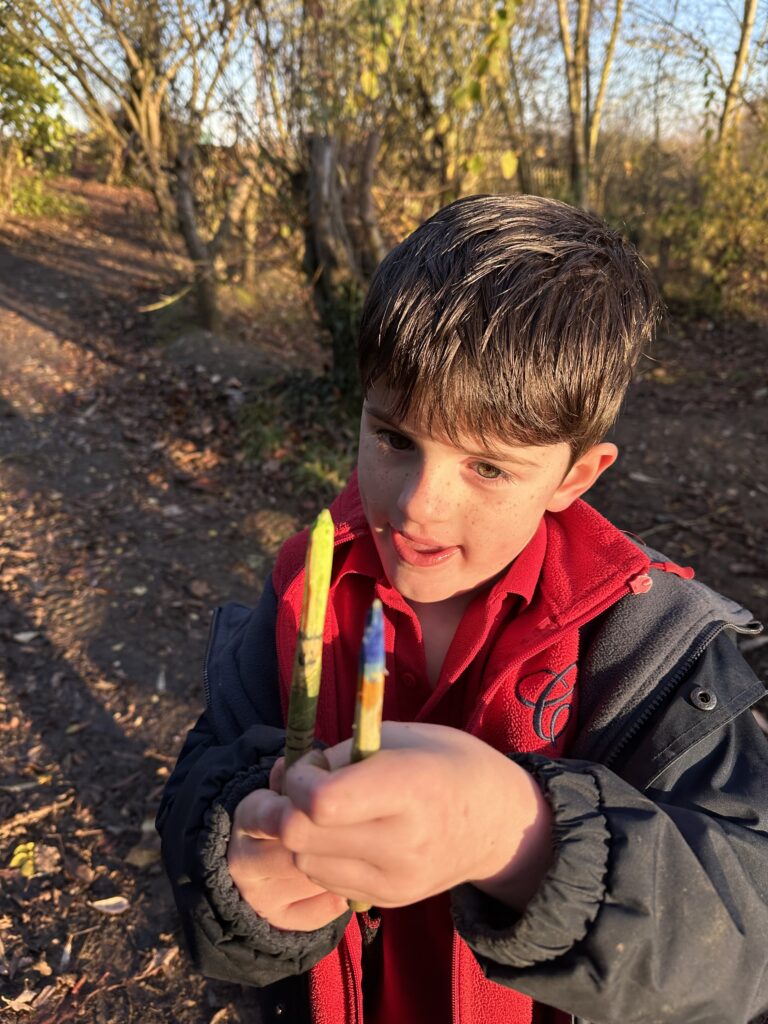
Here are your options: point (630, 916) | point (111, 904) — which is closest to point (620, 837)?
point (630, 916)

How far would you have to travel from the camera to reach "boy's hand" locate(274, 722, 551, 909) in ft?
2.52

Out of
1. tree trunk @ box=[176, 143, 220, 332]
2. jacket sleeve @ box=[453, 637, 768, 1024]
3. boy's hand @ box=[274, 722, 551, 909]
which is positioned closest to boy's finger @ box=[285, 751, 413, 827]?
boy's hand @ box=[274, 722, 551, 909]

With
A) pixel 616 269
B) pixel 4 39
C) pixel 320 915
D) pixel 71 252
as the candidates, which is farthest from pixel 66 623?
pixel 71 252

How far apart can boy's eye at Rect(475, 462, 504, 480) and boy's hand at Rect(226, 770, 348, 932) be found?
0.62 m

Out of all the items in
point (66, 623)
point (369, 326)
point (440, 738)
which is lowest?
point (66, 623)

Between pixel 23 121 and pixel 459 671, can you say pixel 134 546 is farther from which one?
pixel 23 121

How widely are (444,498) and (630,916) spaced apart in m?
0.66

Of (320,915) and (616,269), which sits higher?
(616,269)

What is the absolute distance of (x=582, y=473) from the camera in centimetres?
146

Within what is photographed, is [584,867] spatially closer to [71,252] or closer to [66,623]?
[66,623]

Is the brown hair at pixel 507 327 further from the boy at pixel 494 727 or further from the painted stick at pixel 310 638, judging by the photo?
the painted stick at pixel 310 638

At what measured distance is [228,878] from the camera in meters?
1.18

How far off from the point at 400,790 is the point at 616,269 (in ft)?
3.35

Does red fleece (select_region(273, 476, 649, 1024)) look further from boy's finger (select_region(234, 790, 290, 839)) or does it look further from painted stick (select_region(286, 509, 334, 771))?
painted stick (select_region(286, 509, 334, 771))
